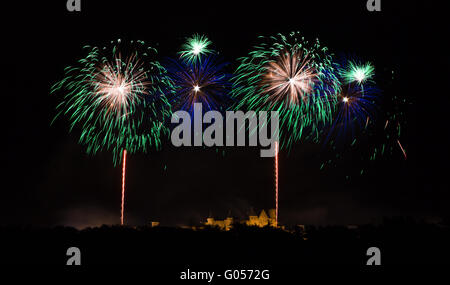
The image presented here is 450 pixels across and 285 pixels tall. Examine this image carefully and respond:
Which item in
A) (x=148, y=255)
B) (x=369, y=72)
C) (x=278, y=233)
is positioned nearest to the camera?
(x=148, y=255)

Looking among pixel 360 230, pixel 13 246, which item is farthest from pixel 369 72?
pixel 13 246
